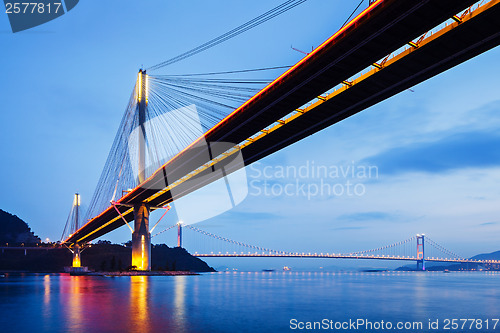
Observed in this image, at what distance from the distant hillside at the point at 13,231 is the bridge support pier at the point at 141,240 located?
384 ft

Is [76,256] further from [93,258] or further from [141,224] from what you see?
[141,224]

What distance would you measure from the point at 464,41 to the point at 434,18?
302cm

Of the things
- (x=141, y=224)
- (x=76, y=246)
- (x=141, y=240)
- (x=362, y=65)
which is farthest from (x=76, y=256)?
(x=362, y=65)

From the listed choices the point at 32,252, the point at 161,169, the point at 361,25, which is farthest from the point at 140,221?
the point at 32,252

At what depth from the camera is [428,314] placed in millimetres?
21578

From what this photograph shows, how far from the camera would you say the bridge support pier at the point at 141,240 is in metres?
56.6

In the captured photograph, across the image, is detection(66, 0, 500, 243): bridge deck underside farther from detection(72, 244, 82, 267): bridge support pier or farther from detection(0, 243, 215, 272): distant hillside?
detection(0, 243, 215, 272): distant hillside

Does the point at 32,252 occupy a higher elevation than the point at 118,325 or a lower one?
lower

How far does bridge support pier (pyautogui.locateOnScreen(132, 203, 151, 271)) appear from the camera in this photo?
2229 inches

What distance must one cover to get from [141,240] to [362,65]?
42.7 m

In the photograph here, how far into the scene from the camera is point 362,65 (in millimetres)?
22016

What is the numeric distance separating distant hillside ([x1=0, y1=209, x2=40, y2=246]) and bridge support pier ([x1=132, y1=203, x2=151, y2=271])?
4613 inches

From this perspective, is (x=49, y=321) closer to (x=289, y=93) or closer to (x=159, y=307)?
(x=159, y=307)

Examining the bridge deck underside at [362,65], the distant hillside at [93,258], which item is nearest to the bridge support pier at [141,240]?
the bridge deck underside at [362,65]
